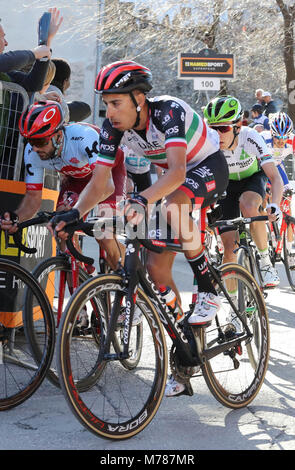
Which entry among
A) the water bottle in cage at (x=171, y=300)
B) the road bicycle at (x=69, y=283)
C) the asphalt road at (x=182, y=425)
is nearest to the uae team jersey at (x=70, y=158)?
the road bicycle at (x=69, y=283)

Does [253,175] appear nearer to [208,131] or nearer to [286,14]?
[208,131]

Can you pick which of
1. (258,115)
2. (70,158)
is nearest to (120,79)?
(70,158)

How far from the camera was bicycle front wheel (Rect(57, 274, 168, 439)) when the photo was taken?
321cm

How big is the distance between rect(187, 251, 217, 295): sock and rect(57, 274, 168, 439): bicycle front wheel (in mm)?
426

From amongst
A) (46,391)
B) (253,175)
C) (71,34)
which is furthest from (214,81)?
(71,34)

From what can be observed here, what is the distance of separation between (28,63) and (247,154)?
213 centimetres

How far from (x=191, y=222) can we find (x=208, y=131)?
0.72 m

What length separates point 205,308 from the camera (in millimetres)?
3939

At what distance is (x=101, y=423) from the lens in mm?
3303

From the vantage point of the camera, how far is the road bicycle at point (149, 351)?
3.29 m

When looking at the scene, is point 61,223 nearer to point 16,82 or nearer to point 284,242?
point 16,82

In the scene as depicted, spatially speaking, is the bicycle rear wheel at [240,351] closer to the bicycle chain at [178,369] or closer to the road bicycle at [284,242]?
the bicycle chain at [178,369]

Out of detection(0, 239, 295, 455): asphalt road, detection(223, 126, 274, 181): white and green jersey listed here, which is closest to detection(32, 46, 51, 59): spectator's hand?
detection(223, 126, 274, 181): white and green jersey

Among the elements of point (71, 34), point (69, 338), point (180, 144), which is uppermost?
point (71, 34)
